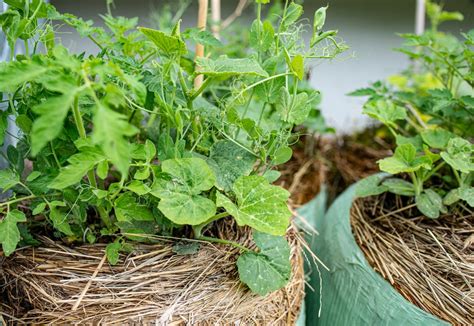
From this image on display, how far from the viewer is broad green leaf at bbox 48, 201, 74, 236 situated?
0.66 m

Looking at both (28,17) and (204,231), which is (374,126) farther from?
(28,17)

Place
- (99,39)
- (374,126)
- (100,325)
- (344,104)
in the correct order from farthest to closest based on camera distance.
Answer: (344,104)
(374,126)
(99,39)
(100,325)

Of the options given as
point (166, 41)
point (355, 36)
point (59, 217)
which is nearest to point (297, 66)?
point (166, 41)

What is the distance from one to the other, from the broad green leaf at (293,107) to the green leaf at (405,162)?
192mm

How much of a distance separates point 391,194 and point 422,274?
21 cm

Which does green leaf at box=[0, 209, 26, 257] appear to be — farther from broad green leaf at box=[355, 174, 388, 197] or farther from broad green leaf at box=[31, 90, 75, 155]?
broad green leaf at box=[355, 174, 388, 197]

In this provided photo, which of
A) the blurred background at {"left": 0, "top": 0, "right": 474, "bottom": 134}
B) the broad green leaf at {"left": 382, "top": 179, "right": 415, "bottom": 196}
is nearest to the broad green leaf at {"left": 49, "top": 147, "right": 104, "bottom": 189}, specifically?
the broad green leaf at {"left": 382, "top": 179, "right": 415, "bottom": 196}

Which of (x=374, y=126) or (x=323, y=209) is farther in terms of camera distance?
(x=374, y=126)

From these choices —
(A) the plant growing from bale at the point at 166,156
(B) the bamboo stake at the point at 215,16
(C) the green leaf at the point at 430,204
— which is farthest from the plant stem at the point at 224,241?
(B) the bamboo stake at the point at 215,16

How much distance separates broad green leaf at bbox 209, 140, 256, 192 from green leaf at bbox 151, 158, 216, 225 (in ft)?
0.13

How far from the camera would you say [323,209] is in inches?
54.2

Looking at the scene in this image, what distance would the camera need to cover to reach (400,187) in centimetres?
88

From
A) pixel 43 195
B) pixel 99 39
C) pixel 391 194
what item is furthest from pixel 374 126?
pixel 43 195

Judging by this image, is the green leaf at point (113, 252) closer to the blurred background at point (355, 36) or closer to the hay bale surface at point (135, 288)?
the hay bale surface at point (135, 288)
